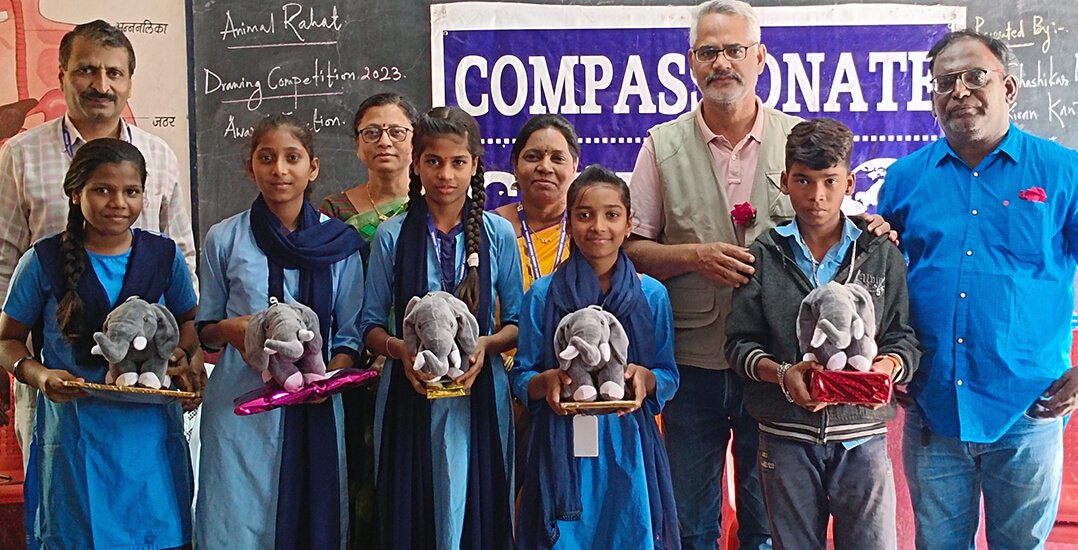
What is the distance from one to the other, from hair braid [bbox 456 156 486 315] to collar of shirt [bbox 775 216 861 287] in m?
0.92

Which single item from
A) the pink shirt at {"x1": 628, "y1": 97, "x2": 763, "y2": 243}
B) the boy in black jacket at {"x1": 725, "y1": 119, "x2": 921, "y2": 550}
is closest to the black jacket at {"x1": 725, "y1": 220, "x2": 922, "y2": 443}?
the boy in black jacket at {"x1": 725, "y1": 119, "x2": 921, "y2": 550}

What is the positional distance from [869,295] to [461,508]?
51.8 inches

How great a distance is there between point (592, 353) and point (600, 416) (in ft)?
0.82

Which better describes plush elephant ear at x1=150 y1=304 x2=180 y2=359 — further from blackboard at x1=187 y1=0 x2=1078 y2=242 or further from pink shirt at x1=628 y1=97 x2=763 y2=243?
blackboard at x1=187 y1=0 x2=1078 y2=242

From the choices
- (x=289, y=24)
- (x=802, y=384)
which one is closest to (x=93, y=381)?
(x=802, y=384)

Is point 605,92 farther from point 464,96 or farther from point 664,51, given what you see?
point 464,96

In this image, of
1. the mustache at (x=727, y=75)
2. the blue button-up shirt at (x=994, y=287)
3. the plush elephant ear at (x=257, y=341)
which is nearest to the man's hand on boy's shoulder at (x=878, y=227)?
the blue button-up shirt at (x=994, y=287)

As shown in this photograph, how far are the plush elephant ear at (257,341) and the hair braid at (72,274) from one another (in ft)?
1.81

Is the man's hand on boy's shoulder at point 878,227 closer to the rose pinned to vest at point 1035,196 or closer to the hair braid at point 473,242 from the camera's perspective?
the rose pinned to vest at point 1035,196

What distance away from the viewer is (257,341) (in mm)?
2338

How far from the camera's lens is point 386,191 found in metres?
3.21

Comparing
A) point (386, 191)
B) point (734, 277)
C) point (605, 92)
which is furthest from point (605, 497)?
point (605, 92)

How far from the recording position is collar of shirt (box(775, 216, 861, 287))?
2.47 meters

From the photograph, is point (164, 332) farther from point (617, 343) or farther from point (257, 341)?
point (617, 343)
